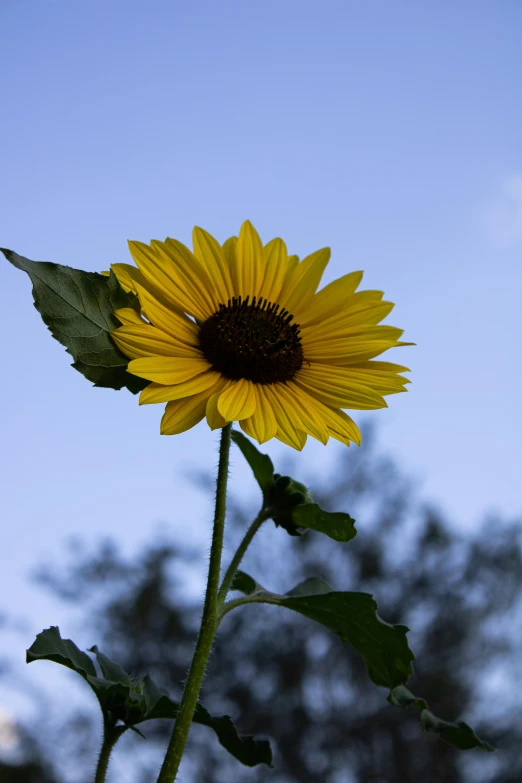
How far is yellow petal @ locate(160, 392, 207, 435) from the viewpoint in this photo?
1.16 m

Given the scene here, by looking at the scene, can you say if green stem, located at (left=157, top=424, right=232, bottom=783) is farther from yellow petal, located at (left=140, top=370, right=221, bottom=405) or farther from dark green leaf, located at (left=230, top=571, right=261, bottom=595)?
dark green leaf, located at (left=230, top=571, right=261, bottom=595)

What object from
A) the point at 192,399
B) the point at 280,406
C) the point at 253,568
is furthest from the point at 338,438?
the point at 253,568

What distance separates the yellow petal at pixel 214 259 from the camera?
147 cm

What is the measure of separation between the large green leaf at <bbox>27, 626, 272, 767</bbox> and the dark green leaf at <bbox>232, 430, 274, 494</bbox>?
1.29 ft

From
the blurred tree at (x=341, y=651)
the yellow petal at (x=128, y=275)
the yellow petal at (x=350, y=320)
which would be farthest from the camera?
the blurred tree at (x=341, y=651)

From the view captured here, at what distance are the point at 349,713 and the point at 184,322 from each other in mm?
13071

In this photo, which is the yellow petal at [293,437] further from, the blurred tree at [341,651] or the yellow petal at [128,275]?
the blurred tree at [341,651]

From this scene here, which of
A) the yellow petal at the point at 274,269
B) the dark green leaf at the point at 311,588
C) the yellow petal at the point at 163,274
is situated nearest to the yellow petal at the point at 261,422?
the yellow petal at the point at 163,274

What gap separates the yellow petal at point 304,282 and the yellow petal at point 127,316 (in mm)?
387

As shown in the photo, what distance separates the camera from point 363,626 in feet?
4.33

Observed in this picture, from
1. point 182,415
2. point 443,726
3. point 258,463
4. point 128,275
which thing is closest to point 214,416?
point 182,415

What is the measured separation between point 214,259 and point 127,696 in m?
0.75

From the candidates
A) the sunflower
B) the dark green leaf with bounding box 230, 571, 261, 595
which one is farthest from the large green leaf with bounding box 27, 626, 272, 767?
the sunflower

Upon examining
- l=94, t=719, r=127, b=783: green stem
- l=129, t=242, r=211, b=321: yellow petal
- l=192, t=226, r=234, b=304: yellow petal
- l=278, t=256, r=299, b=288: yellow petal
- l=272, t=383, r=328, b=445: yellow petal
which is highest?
l=278, t=256, r=299, b=288: yellow petal
